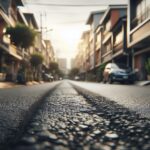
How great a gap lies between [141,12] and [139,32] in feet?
7.58

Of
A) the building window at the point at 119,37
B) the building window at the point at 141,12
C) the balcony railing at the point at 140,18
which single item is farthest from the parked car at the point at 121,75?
the building window at the point at 119,37

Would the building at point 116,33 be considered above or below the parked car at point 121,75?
above

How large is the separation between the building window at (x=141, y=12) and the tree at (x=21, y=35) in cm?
999

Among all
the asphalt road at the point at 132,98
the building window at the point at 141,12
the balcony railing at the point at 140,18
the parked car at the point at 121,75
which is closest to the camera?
the asphalt road at the point at 132,98

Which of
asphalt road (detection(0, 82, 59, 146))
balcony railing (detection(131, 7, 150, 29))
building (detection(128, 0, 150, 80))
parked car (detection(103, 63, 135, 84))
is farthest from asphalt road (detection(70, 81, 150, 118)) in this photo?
balcony railing (detection(131, 7, 150, 29))

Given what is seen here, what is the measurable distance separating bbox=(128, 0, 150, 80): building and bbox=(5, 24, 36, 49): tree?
9.61 metres

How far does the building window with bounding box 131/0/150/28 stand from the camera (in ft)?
82.4

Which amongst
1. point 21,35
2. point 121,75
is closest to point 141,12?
point 121,75

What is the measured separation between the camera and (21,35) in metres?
30.6

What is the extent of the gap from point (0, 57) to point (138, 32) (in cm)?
1468

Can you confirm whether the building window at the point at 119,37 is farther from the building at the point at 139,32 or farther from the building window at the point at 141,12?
the building window at the point at 141,12

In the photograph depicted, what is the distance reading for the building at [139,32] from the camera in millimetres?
24422

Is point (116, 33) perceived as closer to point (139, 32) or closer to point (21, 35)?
point (21, 35)

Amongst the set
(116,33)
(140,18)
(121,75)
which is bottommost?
(121,75)
